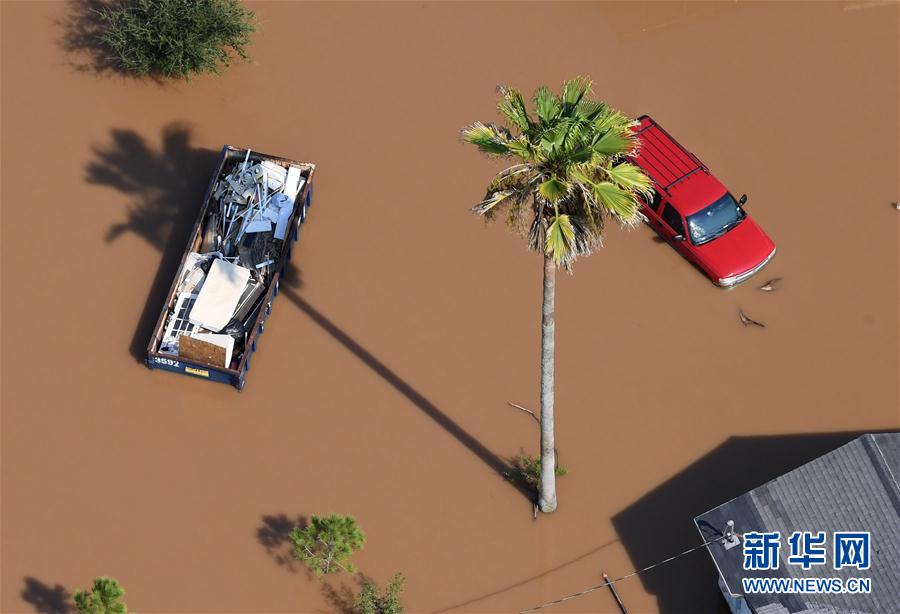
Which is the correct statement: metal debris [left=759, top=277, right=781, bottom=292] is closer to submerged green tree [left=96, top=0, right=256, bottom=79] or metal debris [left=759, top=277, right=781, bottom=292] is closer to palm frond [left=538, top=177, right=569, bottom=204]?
palm frond [left=538, top=177, right=569, bottom=204]

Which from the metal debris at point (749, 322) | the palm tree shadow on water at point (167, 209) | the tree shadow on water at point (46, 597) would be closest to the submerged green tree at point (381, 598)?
the palm tree shadow on water at point (167, 209)

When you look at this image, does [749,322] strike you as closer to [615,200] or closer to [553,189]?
[615,200]

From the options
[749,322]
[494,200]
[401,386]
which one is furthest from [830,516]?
[401,386]

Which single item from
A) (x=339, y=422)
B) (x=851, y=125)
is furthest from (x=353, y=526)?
(x=851, y=125)

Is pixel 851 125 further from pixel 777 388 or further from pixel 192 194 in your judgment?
pixel 192 194

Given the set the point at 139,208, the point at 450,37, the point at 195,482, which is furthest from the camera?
the point at 450,37

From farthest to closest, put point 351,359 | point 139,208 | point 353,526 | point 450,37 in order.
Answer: point 450,37
point 139,208
point 351,359
point 353,526

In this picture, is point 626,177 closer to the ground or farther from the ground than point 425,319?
farther from the ground

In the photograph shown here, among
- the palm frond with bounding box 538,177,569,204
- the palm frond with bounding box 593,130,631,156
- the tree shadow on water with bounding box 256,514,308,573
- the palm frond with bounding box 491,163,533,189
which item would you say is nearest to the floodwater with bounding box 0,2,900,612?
the tree shadow on water with bounding box 256,514,308,573
